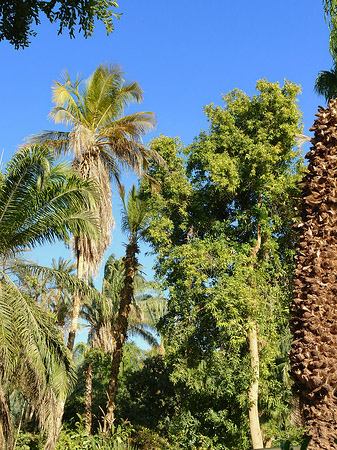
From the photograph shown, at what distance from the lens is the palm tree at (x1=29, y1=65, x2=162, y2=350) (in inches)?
616

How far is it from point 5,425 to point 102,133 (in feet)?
31.1

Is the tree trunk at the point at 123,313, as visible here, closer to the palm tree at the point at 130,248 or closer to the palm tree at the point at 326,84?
the palm tree at the point at 130,248

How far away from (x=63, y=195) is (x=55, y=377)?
390cm

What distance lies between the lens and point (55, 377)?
35.0 ft

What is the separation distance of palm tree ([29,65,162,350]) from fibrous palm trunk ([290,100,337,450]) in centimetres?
765

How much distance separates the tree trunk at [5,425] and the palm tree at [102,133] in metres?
5.38

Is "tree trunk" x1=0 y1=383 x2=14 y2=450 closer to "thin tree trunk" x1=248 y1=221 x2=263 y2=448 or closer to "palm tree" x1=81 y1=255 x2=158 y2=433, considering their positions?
"thin tree trunk" x1=248 y1=221 x2=263 y2=448

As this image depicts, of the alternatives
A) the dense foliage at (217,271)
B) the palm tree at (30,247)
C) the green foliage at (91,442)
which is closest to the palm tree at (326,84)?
the dense foliage at (217,271)

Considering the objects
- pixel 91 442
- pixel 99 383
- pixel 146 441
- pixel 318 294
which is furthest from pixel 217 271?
pixel 99 383

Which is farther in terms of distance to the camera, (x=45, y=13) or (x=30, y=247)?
(x=30, y=247)

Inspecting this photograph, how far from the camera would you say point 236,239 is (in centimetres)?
1822

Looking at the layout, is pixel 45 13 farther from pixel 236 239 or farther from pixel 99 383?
pixel 99 383

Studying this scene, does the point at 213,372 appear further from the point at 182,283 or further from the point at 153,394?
the point at 153,394

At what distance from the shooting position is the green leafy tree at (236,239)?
1538 cm
